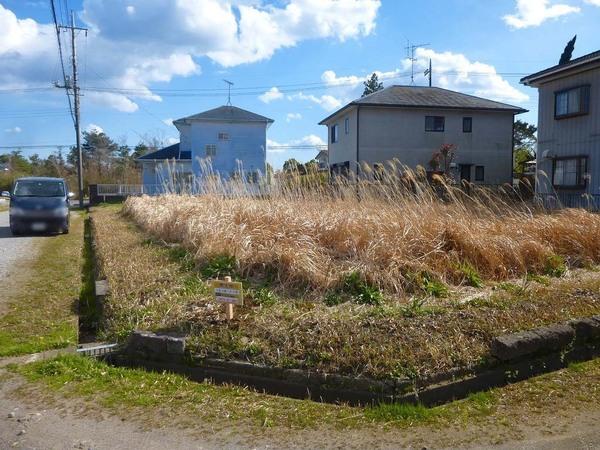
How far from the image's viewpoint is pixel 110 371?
404 cm

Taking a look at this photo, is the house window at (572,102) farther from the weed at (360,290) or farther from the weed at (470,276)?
the weed at (360,290)

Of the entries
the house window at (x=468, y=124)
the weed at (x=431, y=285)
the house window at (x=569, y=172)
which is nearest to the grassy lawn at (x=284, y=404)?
the weed at (x=431, y=285)

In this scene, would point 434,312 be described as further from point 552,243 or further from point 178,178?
point 178,178

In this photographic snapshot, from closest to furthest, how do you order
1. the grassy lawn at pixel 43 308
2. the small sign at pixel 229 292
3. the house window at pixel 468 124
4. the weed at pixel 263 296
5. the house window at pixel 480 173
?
the small sign at pixel 229 292
the grassy lawn at pixel 43 308
the weed at pixel 263 296
the house window at pixel 468 124
the house window at pixel 480 173

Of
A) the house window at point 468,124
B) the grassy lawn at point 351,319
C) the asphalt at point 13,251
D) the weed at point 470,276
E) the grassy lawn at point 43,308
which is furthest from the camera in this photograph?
the house window at point 468,124

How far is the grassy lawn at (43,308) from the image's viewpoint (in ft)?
15.1

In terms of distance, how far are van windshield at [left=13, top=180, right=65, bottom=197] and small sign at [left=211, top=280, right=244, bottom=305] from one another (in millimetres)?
12249

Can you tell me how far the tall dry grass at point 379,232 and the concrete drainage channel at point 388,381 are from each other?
1657 mm

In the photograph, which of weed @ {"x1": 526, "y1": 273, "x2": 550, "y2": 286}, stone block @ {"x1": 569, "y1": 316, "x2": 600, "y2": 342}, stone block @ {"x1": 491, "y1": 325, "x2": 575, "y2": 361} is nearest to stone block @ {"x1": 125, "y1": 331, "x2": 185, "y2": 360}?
stone block @ {"x1": 491, "y1": 325, "x2": 575, "y2": 361}

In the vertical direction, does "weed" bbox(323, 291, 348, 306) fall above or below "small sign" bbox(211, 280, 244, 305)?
below

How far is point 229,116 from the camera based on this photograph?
37156mm

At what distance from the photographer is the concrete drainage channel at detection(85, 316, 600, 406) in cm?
361

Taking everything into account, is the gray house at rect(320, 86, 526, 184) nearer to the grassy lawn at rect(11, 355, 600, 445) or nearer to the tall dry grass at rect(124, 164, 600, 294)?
the tall dry grass at rect(124, 164, 600, 294)

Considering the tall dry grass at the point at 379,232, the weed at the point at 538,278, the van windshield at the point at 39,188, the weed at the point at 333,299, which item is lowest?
the weed at the point at 333,299
